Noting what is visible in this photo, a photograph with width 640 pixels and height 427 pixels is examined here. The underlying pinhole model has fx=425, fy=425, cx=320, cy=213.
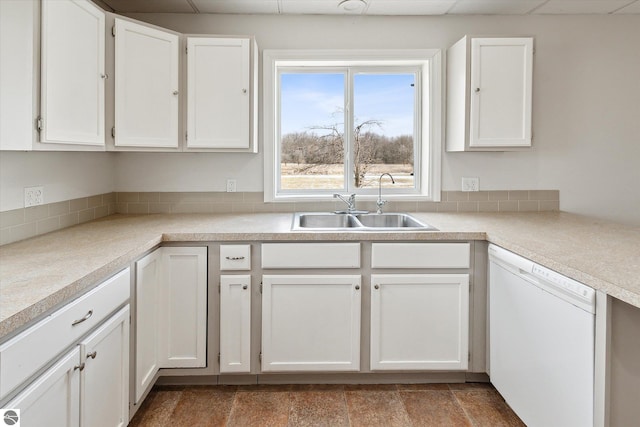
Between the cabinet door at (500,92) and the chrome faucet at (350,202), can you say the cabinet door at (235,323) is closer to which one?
the chrome faucet at (350,202)

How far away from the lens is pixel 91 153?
2.69 m

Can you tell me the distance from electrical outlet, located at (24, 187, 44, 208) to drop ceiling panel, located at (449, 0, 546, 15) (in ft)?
9.00

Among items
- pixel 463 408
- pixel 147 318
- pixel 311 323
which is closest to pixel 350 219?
pixel 311 323

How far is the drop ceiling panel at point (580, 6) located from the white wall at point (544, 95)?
0.22ft

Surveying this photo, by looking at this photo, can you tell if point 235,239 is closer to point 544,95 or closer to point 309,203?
point 309,203

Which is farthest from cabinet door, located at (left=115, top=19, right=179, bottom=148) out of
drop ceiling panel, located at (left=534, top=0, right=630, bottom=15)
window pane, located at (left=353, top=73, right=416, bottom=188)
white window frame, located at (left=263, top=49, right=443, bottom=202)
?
drop ceiling panel, located at (left=534, top=0, right=630, bottom=15)

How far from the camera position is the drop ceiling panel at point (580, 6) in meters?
2.82

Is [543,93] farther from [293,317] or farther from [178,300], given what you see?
[178,300]

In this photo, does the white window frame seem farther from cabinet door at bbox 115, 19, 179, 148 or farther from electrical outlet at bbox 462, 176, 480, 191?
cabinet door at bbox 115, 19, 179, 148

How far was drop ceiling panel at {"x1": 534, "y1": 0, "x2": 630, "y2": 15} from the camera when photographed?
9.26 ft

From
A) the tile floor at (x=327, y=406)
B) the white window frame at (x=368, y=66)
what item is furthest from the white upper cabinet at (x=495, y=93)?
the tile floor at (x=327, y=406)

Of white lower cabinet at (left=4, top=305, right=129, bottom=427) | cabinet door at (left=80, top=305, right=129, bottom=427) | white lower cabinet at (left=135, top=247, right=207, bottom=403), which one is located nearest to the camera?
white lower cabinet at (left=4, top=305, right=129, bottom=427)

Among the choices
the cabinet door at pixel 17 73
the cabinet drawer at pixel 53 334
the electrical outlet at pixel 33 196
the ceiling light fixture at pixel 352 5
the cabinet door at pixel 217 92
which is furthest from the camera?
the ceiling light fixture at pixel 352 5

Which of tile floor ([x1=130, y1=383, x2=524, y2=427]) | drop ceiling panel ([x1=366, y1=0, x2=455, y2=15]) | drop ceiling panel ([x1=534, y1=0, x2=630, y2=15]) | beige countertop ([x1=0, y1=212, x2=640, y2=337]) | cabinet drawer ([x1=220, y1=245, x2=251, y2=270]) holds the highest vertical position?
drop ceiling panel ([x1=534, y1=0, x2=630, y2=15])
